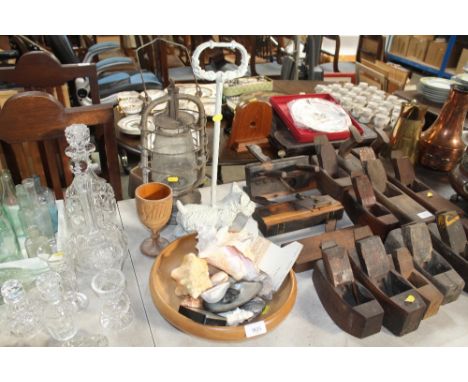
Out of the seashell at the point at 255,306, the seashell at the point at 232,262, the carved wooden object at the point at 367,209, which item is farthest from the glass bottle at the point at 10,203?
the carved wooden object at the point at 367,209

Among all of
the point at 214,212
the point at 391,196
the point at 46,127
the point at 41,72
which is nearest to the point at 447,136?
the point at 391,196

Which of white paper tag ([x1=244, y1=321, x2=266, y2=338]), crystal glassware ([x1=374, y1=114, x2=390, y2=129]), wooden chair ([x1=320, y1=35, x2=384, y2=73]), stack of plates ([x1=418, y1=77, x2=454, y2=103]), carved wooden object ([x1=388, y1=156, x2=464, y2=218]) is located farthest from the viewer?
wooden chair ([x1=320, y1=35, x2=384, y2=73])

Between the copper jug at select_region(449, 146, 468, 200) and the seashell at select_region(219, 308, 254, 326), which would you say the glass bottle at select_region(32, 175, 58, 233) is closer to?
the seashell at select_region(219, 308, 254, 326)

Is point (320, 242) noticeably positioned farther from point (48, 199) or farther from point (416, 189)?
point (48, 199)

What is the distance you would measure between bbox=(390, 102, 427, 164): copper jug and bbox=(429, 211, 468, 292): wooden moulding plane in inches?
18.8

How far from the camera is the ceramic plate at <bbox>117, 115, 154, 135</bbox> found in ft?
4.70

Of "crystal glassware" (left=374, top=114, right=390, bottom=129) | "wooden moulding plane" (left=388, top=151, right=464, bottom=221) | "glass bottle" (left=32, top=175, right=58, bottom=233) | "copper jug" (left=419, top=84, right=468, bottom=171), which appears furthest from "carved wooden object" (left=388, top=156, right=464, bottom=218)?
"glass bottle" (left=32, top=175, right=58, bottom=233)

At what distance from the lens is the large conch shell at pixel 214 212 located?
92 centimetres

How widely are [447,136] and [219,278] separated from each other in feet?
3.20

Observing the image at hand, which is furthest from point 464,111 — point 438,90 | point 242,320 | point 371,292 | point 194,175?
point 242,320

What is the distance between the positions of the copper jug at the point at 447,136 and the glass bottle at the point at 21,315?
4.18 ft

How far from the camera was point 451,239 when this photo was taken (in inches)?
35.2

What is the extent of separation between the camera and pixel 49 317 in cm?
72
